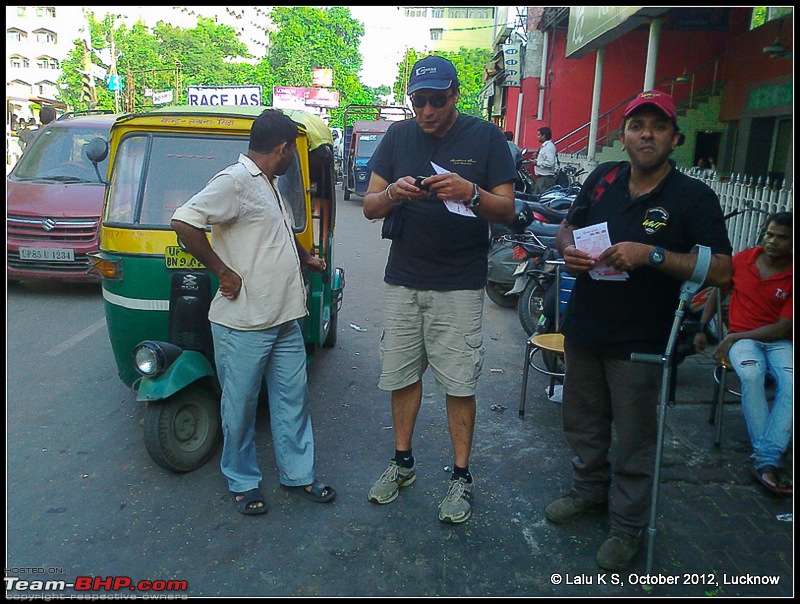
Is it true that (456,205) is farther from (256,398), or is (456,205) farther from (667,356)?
(256,398)

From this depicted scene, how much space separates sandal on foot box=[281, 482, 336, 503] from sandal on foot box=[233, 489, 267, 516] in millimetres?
184

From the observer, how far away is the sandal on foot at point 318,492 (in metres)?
3.50

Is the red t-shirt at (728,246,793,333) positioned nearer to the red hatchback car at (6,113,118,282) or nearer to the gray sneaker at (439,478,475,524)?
the gray sneaker at (439,478,475,524)

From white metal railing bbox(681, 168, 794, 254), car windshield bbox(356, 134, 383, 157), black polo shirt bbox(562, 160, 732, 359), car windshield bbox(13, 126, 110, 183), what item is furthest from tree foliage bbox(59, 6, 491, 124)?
black polo shirt bbox(562, 160, 732, 359)

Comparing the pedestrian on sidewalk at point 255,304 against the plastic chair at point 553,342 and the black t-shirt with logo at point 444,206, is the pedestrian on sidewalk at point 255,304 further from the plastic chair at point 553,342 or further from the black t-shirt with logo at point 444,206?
the plastic chair at point 553,342

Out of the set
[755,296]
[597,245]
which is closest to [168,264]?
[597,245]

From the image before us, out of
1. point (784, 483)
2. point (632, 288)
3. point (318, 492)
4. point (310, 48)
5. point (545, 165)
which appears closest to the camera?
point (632, 288)

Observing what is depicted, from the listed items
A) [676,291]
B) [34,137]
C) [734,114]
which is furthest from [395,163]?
[734,114]

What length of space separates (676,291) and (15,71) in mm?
74081

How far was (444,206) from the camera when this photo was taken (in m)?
3.27

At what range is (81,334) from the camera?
6.46 m

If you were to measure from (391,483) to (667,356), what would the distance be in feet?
5.18

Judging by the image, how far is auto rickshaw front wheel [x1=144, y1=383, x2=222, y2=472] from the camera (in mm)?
3631

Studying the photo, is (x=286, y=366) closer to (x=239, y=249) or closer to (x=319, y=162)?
(x=239, y=249)
